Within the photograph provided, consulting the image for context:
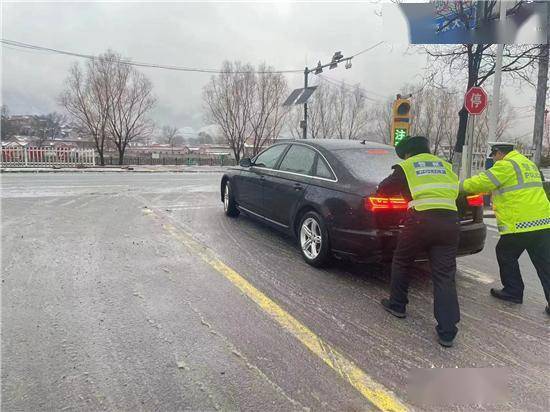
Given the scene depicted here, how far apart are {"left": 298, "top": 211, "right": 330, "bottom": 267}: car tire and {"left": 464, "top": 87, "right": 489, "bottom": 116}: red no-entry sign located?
667 centimetres

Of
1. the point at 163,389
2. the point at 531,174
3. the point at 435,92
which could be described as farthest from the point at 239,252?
the point at 435,92

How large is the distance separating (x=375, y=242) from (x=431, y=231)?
0.82m

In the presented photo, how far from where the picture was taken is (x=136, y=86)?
32156mm

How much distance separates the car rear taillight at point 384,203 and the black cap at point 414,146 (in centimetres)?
57

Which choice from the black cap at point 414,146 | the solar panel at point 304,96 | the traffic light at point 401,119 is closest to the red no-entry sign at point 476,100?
the traffic light at point 401,119

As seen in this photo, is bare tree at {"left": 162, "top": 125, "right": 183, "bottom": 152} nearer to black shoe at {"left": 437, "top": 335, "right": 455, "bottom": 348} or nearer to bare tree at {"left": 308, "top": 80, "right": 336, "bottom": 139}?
bare tree at {"left": 308, "top": 80, "right": 336, "bottom": 139}

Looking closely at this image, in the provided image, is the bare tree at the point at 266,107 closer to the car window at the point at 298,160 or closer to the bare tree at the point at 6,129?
the car window at the point at 298,160

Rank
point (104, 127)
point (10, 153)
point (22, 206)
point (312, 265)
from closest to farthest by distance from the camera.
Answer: point (312, 265)
point (22, 206)
point (10, 153)
point (104, 127)

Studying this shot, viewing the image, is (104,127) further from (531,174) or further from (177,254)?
(531,174)

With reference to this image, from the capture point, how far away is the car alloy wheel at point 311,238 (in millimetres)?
4746

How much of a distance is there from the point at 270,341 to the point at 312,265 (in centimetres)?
188

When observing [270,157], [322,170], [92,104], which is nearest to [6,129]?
[92,104]

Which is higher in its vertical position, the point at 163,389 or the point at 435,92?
the point at 435,92

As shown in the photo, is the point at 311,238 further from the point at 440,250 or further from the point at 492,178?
the point at 492,178
